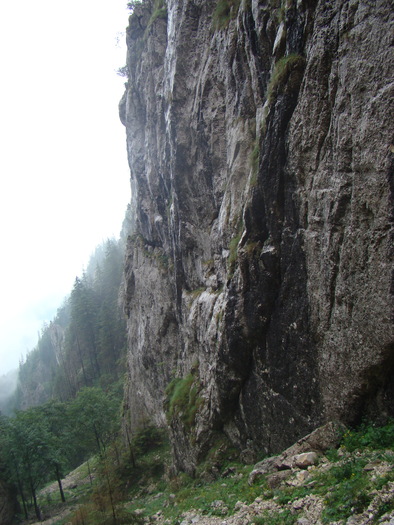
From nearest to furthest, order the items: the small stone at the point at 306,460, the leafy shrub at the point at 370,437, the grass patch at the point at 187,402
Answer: the leafy shrub at the point at 370,437, the small stone at the point at 306,460, the grass patch at the point at 187,402

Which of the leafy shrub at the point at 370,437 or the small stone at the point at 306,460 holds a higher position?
the leafy shrub at the point at 370,437

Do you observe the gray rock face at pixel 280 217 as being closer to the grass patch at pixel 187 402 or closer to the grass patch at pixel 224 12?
the grass patch at pixel 187 402

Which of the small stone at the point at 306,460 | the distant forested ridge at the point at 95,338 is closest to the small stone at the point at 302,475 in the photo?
the small stone at the point at 306,460

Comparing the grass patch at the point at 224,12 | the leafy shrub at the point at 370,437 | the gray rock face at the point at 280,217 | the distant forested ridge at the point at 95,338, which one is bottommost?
the distant forested ridge at the point at 95,338

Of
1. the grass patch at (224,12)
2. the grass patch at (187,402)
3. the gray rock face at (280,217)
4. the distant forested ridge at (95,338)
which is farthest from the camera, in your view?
the distant forested ridge at (95,338)

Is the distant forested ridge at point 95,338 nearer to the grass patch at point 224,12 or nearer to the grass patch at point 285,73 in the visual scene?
the grass patch at point 224,12

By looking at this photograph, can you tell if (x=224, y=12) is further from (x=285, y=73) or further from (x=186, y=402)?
(x=186, y=402)

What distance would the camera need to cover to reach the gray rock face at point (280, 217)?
941cm

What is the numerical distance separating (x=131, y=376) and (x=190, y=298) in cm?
2096

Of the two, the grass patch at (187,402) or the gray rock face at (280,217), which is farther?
the grass patch at (187,402)

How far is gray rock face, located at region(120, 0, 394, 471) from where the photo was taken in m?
9.41

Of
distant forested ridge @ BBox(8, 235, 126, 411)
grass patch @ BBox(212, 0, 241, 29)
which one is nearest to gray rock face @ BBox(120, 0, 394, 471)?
grass patch @ BBox(212, 0, 241, 29)

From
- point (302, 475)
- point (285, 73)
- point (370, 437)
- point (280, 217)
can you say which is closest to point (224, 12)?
point (285, 73)

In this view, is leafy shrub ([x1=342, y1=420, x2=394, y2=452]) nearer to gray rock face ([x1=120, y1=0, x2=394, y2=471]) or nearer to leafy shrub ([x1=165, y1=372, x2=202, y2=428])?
gray rock face ([x1=120, y1=0, x2=394, y2=471])
